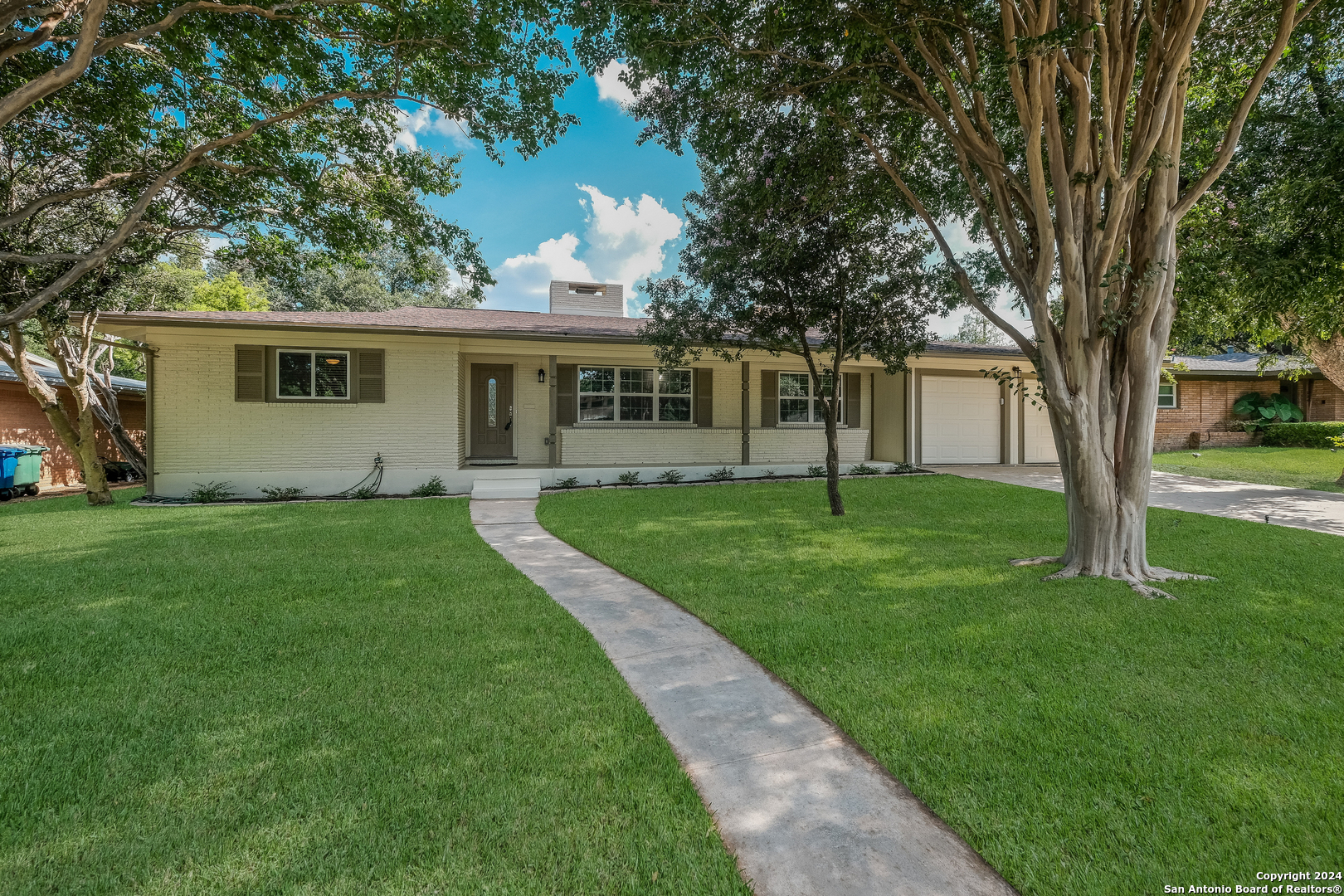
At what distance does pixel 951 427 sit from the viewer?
46.7 feet

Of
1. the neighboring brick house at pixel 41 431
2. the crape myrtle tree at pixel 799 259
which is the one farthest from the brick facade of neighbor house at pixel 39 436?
the crape myrtle tree at pixel 799 259

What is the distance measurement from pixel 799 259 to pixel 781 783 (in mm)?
6611

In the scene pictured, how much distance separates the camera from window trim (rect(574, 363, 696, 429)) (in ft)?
38.3

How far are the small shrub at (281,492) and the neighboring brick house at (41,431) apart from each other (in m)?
5.73

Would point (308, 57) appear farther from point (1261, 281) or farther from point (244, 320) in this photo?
point (1261, 281)

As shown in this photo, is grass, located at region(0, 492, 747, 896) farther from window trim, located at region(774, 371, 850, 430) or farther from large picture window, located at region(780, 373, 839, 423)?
large picture window, located at region(780, 373, 839, 423)

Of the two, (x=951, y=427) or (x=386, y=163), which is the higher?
(x=386, y=163)

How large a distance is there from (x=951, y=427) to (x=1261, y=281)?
845 centimetres

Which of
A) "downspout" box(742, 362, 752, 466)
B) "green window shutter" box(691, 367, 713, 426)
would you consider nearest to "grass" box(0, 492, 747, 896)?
"green window shutter" box(691, 367, 713, 426)

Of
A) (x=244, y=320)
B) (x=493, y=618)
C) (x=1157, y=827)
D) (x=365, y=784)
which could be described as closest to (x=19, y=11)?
(x=244, y=320)

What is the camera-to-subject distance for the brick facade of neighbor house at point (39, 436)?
465 inches

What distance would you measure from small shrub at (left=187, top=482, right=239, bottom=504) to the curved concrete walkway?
359 inches

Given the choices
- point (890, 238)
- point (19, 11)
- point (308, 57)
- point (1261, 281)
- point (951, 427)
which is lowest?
point (951, 427)

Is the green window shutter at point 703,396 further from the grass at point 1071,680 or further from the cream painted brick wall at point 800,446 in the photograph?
the grass at point 1071,680
